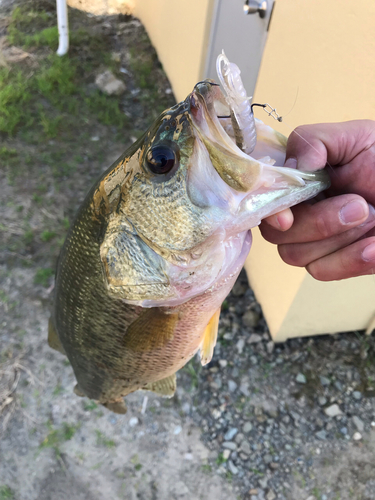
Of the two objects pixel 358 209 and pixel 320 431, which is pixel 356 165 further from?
pixel 320 431

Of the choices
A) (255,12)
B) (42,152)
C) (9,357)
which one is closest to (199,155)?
(255,12)

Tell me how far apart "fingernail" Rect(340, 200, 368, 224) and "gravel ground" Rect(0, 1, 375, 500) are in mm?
1897

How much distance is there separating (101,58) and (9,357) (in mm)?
4469

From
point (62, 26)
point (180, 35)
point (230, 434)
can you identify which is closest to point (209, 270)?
point (230, 434)

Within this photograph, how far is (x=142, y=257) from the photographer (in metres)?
1.04

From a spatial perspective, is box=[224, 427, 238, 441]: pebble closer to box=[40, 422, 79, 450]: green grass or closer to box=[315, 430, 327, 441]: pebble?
box=[315, 430, 327, 441]: pebble

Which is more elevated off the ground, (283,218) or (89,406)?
(283,218)

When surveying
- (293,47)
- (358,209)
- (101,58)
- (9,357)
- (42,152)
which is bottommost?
(9,357)

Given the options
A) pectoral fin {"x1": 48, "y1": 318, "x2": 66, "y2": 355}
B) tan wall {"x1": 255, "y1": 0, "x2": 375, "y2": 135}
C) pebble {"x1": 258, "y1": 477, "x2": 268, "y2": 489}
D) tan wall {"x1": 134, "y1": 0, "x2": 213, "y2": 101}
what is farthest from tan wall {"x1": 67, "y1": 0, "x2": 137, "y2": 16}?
pebble {"x1": 258, "y1": 477, "x2": 268, "y2": 489}

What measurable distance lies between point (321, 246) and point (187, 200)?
51 cm

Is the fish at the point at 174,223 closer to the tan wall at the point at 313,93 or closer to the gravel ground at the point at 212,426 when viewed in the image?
the tan wall at the point at 313,93

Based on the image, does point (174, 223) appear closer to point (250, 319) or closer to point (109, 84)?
point (250, 319)

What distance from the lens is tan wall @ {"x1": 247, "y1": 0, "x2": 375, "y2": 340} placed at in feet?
4.72

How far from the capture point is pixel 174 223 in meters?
0.98
